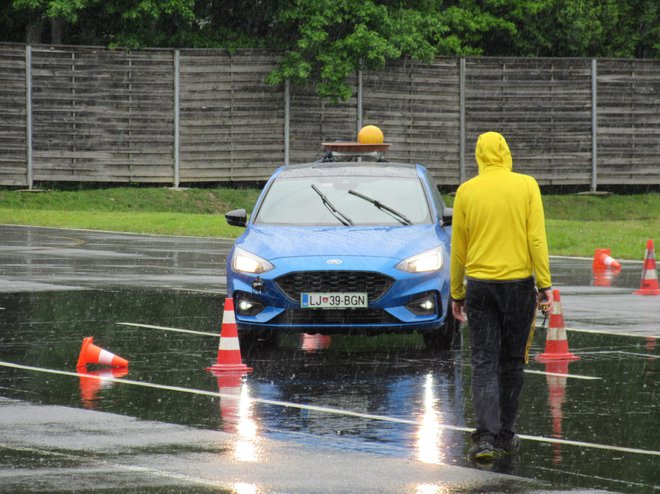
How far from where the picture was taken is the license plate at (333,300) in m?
12.7

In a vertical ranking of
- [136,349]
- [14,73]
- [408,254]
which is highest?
[14,73]

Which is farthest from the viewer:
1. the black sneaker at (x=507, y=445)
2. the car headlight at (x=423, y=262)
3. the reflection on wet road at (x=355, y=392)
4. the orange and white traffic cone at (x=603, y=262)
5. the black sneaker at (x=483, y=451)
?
the orange and white traffic cone at (x=603, y=262)

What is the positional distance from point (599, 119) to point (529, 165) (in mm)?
2056

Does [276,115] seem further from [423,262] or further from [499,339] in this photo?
[499,339]

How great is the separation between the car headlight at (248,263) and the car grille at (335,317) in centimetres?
46

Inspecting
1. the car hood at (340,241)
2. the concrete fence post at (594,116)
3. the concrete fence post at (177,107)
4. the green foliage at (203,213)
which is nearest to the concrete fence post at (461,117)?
the green foliage at (203,213)

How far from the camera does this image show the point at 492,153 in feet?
29.4

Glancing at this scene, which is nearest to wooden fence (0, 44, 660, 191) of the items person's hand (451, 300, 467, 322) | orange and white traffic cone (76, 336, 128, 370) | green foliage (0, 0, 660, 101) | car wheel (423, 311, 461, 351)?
green foliage (0, 0, 660, 101)

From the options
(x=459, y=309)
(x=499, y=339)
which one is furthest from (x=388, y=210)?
(x=499, y=339)

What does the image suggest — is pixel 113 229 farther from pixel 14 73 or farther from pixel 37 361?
pixel 37 361

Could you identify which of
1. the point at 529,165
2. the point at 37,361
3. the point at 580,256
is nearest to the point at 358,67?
the point at 529,165

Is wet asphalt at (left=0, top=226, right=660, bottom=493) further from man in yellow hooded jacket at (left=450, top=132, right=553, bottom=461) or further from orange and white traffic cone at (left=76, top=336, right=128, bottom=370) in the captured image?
man in yellow hooded jacket at (left=450, top=132, right=553, bottom=461)

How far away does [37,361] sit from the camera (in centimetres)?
1250

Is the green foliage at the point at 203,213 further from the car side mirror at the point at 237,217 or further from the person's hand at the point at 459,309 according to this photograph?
the person's hand at the point at 459,309
